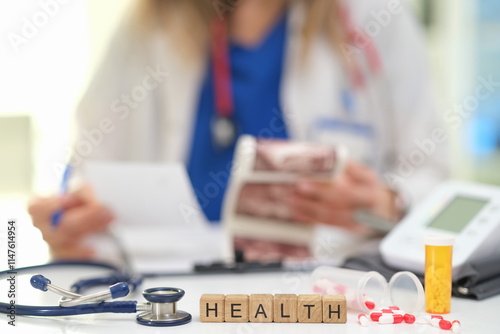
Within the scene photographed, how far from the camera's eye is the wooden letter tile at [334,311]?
0.64 metres

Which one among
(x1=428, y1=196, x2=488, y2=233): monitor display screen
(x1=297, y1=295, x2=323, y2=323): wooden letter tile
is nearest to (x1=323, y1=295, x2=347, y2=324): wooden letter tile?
(x1=297, y1=295, x2=323, y2=323): wooden letter tile

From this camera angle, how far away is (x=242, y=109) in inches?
60.0

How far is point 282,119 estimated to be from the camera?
1540 millimetres

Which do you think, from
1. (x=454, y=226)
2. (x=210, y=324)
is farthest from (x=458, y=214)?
(x=210, y=324)

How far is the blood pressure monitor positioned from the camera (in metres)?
0.79

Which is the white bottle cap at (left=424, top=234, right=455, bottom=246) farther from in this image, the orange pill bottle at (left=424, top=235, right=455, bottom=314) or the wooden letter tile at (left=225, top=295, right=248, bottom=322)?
the wooden letter tile at (left=225, top=295, right=248, bottom=322)

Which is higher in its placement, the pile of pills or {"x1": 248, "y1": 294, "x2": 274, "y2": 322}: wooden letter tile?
{"x1": 248, "y1": 294, "x2": 274, "y2": 322}: wooden letter tile

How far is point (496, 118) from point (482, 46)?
340 millimetres

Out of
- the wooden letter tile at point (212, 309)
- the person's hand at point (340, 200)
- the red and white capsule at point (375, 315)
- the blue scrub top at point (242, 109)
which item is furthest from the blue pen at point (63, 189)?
the red and white capsule at point (375, 315)

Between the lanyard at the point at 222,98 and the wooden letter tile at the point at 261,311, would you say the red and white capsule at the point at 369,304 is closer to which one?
the wooden letter tile at the point at 261,311

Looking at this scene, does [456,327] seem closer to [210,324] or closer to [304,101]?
[210,324]

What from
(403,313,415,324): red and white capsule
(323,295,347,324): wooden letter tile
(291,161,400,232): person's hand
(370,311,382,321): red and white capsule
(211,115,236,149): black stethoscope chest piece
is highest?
(211,115,236,149): black stethoscope chest piece

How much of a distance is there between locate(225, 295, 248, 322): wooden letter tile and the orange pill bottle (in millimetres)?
201

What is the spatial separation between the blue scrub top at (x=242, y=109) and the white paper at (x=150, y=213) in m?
0.35
